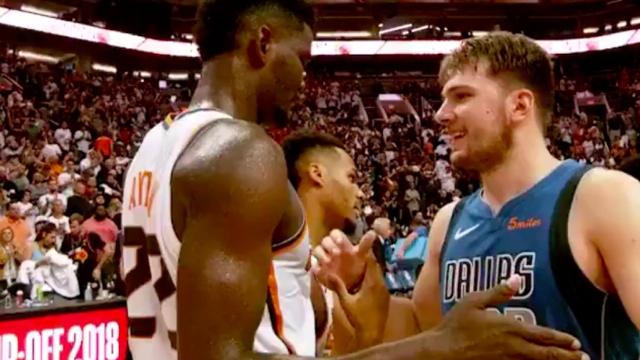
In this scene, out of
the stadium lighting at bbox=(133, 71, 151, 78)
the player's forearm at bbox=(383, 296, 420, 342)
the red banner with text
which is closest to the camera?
the player's forearm at bbox=(383, 296, 420, 342)

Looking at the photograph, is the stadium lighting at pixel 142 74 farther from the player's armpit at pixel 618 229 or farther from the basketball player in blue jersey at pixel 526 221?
the player's armpit at pixel 618 229

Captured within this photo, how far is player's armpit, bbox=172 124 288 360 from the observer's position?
66.2 inches

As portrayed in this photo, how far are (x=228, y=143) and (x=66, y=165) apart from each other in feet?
48.9

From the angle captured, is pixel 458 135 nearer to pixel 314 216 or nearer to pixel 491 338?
pixel 491 338

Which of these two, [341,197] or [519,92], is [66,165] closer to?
[341,197]

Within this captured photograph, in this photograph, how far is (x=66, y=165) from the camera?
16.1 metres

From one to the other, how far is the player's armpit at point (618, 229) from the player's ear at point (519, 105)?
308 millimetres

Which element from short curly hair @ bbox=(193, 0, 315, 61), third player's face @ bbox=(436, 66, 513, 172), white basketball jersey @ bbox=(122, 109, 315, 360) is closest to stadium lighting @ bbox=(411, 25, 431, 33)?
third player's face @ bbox=(436, 66, 513, 172)

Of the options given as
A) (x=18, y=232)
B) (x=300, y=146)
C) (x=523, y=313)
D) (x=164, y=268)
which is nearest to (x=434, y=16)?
(x=18, y=232)

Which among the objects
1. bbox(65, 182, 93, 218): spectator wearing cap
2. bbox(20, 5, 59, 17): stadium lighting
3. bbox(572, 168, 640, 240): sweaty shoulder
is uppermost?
bbox(20, 5, 59, 17): stadium lighting

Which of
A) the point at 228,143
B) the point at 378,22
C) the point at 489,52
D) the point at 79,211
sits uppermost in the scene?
the point at 378,22

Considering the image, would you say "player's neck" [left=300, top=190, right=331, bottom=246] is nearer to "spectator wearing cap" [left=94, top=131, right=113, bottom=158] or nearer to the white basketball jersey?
the white basketball jersey

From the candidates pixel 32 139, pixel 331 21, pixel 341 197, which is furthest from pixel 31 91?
pixel 341 197

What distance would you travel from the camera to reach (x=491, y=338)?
Answer: 157 cm
